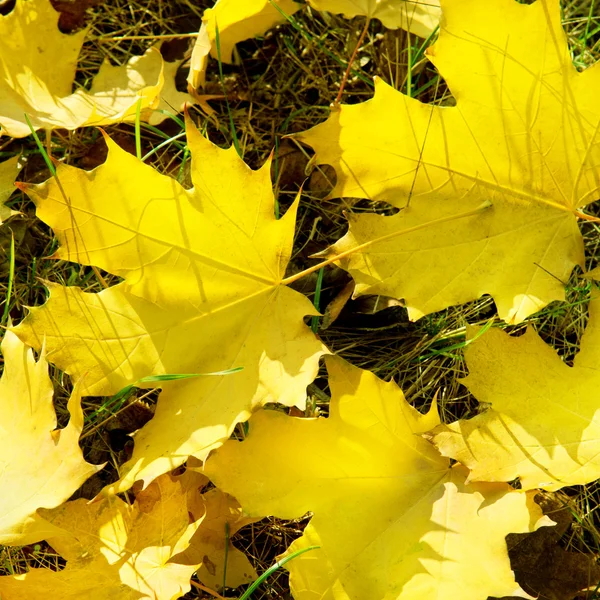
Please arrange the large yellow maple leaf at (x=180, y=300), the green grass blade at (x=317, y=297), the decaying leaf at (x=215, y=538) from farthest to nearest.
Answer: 1. the green grass blade at (x=317, y=297)
2. the decaying leaf at (x=215, y=538)
3. the large yellow maple leaf at (x=180, y=300)

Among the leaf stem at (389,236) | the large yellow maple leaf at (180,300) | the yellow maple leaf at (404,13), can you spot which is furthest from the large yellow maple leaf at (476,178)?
the yellow maple leaf at (404,13)

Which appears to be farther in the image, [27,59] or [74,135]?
[74,135]

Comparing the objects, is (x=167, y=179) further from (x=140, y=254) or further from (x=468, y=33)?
(x=468, y=33)

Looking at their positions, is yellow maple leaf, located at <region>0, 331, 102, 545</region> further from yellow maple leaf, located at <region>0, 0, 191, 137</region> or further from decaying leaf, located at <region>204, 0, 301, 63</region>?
decaying leaf, located at <region>204, 0, 301, 63</region>

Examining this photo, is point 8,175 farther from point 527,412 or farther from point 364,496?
point 527,412

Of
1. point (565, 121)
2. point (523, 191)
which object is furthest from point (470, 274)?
point (565, 121)

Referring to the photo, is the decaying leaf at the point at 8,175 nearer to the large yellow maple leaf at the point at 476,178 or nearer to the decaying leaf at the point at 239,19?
the decaying leaf at the point at 239,19
